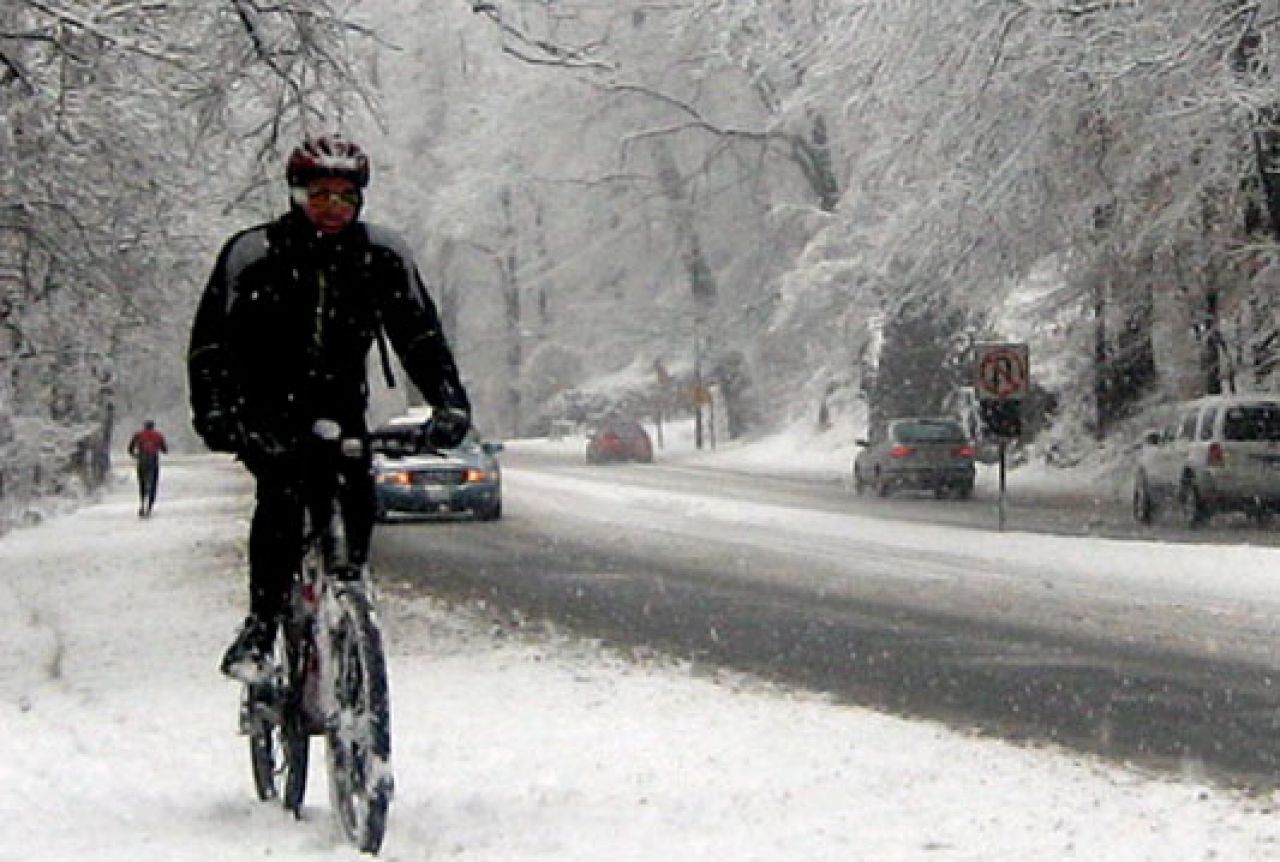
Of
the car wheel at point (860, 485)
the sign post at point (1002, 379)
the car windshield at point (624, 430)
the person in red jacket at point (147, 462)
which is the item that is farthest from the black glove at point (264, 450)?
the car windshield at point (624, 430)

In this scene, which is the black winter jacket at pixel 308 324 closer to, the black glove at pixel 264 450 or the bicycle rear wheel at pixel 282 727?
the black glove at pixel 264 450

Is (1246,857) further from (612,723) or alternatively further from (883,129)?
(883,129)

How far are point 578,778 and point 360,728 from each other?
1965 mm

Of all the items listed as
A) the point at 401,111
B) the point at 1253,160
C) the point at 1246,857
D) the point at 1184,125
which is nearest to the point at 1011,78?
the point at 1184,125

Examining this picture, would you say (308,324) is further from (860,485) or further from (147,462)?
(860,485)

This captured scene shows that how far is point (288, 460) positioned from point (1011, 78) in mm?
19331

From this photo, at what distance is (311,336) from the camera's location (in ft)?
22.4

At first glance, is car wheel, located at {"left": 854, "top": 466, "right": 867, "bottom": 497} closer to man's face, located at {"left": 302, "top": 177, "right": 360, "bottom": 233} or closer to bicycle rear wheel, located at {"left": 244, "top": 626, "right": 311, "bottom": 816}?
bicycle rear wheel, located at {"left": 244, "top": 626, "right": 311, "bottom": 816}

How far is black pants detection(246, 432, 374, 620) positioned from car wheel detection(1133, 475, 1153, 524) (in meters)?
23.8

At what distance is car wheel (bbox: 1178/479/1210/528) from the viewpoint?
90.1 feet

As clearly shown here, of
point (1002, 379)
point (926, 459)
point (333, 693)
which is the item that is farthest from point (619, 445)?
point (333, 693)

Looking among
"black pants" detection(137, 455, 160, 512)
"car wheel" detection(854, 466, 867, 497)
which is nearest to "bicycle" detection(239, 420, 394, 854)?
"black pants" detection(137, 455, 160, 512)

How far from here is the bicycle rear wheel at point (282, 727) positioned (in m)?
7.11

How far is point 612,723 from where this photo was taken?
9.81m
